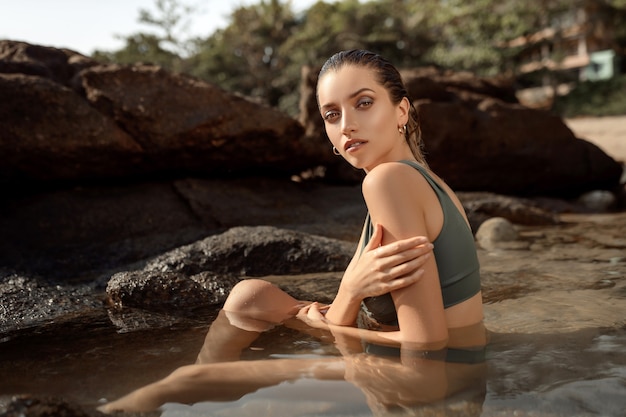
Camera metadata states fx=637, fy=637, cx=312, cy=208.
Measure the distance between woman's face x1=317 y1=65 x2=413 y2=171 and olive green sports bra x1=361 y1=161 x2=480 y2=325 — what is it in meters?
0.15

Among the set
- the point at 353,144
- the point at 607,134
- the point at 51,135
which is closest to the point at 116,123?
the point at 51,135

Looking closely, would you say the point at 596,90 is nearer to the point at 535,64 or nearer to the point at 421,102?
the point at 535,64

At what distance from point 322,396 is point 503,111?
29.8 feet

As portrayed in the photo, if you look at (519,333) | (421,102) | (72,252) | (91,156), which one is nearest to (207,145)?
(91,156)

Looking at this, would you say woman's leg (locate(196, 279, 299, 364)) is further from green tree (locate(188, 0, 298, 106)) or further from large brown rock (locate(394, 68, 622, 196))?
green tree (locate(188, 0, 298, 106))

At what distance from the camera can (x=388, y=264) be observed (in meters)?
2.35

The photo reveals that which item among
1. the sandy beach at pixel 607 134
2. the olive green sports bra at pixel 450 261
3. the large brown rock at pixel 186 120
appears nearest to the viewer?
the olive green sports bra at pixel 450 261

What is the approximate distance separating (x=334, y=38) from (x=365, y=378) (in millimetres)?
27002

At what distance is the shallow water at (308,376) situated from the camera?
81.2 inches

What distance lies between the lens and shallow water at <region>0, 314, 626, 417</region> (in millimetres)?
2062

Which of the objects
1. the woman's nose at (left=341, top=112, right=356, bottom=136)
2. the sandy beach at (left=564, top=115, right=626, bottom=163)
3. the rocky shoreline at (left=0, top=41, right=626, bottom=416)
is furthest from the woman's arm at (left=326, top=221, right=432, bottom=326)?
the sandy beach at (left=564, top=115, right=626, bottom=163)

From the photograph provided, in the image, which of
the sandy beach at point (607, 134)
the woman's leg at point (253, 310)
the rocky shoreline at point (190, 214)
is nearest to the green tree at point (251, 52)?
the sandy beach at point (607, 134)

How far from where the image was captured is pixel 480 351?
2609 millimetres

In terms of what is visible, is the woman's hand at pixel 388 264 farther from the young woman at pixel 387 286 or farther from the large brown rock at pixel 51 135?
the large brown rock at pixel 51 135
